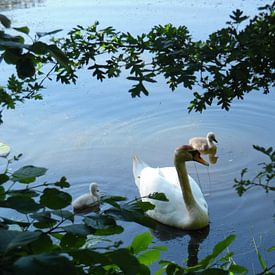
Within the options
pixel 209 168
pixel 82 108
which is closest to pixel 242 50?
pixel 209 168

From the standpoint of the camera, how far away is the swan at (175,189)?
5.54m

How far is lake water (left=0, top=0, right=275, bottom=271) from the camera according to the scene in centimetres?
508

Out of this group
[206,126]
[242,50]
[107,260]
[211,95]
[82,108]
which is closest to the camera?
[107,260]

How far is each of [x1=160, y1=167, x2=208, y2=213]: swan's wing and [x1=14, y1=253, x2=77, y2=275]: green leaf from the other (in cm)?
488

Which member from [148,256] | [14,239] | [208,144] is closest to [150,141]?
[208,144]

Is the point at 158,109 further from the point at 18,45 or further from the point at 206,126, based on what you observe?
the point at 18,45

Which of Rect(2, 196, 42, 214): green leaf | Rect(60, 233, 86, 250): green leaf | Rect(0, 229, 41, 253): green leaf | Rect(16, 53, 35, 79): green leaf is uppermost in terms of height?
Rect(16, 53, 35, 79): green leaf

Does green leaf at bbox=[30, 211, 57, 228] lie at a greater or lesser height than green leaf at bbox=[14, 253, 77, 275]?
lesser

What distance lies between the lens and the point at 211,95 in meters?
1.65

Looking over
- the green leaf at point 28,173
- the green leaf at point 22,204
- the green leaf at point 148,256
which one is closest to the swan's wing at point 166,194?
the green leaf at point 148,256

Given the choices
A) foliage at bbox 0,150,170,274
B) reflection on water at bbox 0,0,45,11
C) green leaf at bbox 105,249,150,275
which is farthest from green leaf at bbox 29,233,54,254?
reflection on water at bbox 0,0,45,11

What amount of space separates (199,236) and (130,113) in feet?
8.38

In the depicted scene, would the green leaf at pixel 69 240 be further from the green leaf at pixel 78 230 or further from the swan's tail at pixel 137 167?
the swan's tail at pixel 137 167

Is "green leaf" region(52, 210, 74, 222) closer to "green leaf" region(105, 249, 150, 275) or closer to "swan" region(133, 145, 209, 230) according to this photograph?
"green leaf" region(105, 249, 150, 275)
